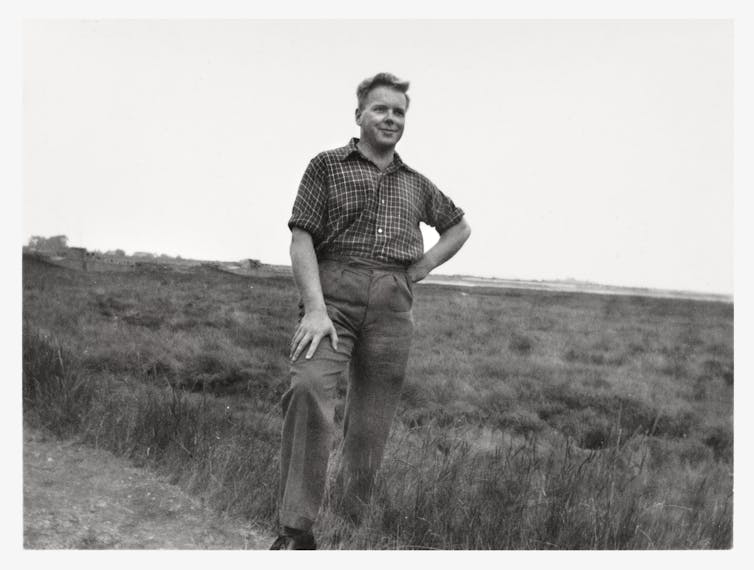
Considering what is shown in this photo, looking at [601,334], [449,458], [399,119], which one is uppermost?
[399,119]

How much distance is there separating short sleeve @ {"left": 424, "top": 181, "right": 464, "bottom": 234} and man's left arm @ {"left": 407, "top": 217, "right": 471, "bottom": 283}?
0.03 metres

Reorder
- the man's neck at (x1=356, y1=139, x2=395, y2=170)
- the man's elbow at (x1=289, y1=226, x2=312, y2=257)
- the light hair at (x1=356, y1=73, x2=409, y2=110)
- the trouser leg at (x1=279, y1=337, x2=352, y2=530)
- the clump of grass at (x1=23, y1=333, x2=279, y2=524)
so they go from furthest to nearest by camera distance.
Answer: the clump of grass at (x1=23, y1=333, x2=279, y2=524) < the man's neck at (x1=356, y1=139, x2=395, y2=170) < the light hair at (x1=356, y1=73, x2=409, y2=110) < the man's elbow at (x1=289, y1=226, x2=312, y2=257) < the trouser leg at (x1=279, y1=337, x2=352, y2=530)

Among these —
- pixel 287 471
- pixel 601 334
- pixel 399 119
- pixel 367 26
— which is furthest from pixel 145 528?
pixel 601 334

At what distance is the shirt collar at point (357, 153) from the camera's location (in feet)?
9.78

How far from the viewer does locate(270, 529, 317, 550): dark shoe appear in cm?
270

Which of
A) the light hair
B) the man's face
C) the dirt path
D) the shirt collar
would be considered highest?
the light hair

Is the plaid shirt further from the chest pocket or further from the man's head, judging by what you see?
the man's head

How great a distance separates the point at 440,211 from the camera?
330cm

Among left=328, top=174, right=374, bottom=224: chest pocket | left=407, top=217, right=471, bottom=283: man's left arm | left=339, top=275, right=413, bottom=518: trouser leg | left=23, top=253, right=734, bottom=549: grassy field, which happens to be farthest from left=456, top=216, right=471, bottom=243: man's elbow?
left=23, top=253, right=734, bottom=549: grassy field

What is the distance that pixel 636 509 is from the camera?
3.56 meters

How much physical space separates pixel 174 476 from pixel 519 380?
9.58 feet

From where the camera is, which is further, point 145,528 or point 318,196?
point 145,528

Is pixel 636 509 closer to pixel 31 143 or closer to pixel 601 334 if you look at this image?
pixel 601 334

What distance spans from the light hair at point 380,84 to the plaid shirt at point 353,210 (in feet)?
0.82
